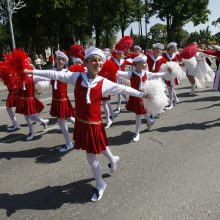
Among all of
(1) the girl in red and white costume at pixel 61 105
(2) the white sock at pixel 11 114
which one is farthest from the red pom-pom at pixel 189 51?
(2) the white sock at pixel 11 114

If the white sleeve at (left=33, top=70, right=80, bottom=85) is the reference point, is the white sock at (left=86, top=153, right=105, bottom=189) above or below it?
below

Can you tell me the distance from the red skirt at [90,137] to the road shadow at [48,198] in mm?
657

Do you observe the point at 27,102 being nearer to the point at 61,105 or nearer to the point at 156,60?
the point at 61,105

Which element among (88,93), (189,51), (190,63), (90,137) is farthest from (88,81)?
(190,63)

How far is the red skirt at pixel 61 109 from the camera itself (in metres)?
6.84

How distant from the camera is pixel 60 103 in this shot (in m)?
6.92

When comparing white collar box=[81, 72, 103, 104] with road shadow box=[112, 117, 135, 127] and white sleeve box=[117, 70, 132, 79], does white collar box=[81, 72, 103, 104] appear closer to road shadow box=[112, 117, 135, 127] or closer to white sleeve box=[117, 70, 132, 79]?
Answer: white sleeve box=[117, 70, 132, 79]

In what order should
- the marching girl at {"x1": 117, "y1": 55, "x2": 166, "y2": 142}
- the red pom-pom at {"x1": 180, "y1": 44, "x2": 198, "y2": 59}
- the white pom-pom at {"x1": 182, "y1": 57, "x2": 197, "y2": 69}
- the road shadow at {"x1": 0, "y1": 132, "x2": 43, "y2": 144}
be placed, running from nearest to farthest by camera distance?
the marching girl at {"x1": 117, "y1": 55, "x2": 166, "y2": 142} → the road shadow at {"x1": 0, "y1": 132, "x2": 43, "y2": 144} → the red pom-pom at {"x1": 180, "y1": 44, "x2": 198, "y2": 59} → the white pom-pom at {"x1": 182, "y1": 57, "x2": 197, "y2": 69}

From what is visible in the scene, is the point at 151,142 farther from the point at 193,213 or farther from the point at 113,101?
the point at 113,101

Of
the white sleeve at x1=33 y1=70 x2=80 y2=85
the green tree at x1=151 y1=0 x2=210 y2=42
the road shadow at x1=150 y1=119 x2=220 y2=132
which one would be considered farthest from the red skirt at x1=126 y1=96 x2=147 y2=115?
the green tree at x1=151 y1=0 x2=210 y2=42

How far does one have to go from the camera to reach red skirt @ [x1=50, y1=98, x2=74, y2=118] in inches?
269

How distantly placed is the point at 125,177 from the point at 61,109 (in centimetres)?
217

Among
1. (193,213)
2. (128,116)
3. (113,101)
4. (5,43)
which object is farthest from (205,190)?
(5,43)

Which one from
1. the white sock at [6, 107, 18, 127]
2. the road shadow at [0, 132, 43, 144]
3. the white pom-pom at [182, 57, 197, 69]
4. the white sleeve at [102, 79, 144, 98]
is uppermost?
the white sleeve at [102, 79, 144, 98]
